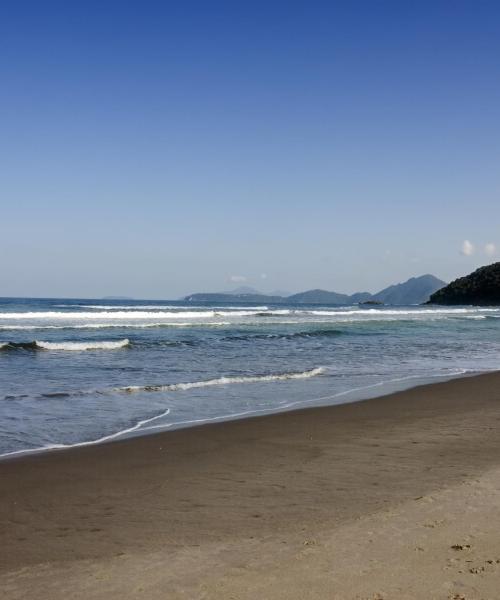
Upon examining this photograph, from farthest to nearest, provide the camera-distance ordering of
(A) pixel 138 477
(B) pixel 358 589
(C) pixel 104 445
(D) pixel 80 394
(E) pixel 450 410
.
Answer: (D) pixel 80 394 → (E) pixel 450 410 → (C) pixel 104 445 → (A) pixel 138 477 → (B) pixel 358 589

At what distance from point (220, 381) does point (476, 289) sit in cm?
12888

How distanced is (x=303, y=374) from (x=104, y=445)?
841cm

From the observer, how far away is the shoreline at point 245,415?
7680 mm

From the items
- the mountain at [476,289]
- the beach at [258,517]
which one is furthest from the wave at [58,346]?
the mountain at [476,289]

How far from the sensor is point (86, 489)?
5840 millimetres

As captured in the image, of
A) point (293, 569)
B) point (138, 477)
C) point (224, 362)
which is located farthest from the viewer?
point (224, 362)

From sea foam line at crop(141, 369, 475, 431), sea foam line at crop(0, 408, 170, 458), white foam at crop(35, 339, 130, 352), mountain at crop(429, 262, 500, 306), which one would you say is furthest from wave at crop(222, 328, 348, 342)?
mountain at crop(429, 262, 500, 306)

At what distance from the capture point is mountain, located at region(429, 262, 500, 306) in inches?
5074

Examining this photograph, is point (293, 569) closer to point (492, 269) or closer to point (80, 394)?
point (80, 394)

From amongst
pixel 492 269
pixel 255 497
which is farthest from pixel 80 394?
pixel 492 269

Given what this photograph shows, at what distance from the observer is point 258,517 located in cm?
480

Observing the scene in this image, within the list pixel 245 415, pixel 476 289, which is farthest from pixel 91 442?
pixel 476 289

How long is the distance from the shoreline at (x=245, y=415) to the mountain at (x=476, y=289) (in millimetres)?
120923

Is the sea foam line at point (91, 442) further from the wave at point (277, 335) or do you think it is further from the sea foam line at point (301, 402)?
the wave at point (277, 335)
